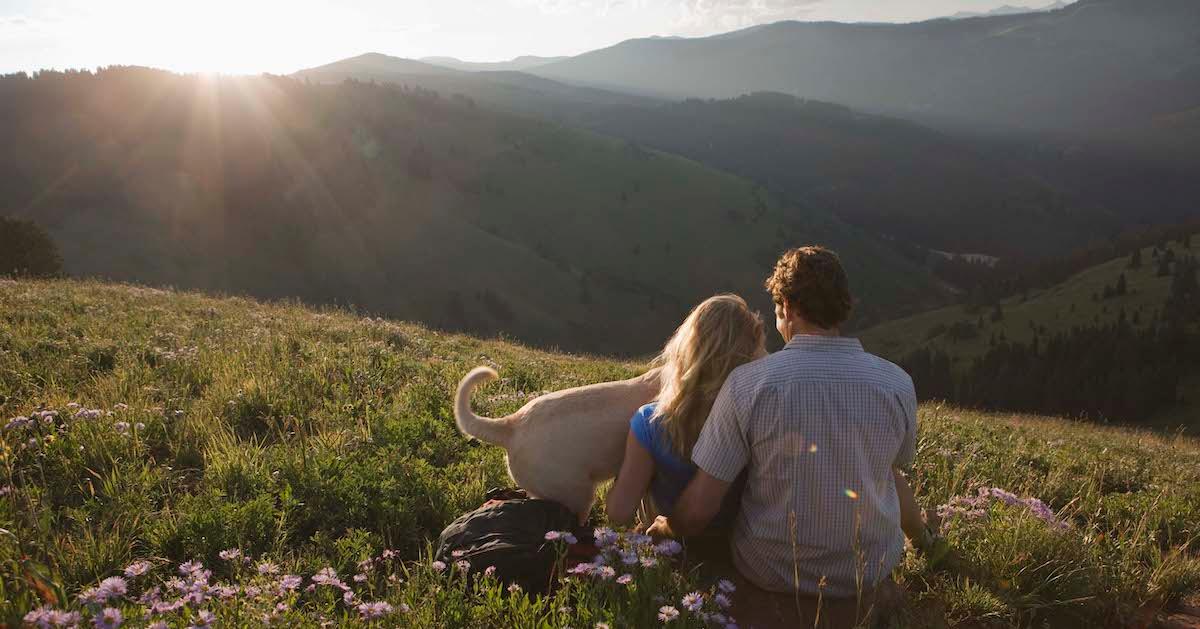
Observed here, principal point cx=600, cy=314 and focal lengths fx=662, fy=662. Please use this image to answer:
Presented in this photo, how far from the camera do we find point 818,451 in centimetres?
349

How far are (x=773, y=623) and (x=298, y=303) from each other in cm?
→ 1598

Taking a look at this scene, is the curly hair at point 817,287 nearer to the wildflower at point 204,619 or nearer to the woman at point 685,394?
the woman at point 685,394

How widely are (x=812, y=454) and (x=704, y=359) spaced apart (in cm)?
79

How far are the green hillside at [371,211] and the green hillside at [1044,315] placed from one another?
34.7 metres

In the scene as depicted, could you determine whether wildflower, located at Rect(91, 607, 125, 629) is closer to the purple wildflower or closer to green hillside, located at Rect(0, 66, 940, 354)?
the purple wildflower

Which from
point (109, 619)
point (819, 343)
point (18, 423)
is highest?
point (819, 343)

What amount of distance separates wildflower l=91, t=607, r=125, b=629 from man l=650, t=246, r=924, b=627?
262 cm

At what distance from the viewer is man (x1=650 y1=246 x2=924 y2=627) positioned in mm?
3449

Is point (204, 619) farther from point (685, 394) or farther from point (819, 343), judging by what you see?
point (819, 343)

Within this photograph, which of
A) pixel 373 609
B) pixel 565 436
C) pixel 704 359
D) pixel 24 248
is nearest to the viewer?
pixel 373 609

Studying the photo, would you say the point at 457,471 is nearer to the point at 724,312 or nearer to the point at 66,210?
the point at 724,312

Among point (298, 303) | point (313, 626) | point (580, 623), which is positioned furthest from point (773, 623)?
point (298, 303)

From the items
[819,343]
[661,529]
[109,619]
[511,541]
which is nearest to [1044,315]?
[661,529]

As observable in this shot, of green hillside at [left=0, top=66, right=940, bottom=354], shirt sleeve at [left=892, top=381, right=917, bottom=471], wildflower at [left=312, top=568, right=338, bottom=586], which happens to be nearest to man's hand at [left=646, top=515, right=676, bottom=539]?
shirt sleeve at [left=892, top=381, right=917, bottom=471]
